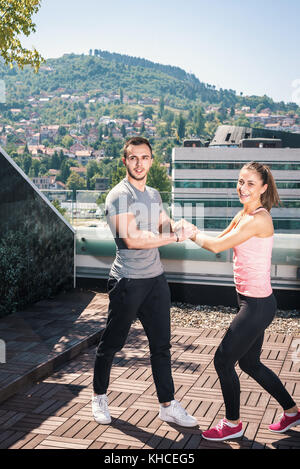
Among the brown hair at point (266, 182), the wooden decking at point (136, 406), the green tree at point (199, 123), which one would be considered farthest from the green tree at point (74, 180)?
the brown hair at point (266, 182)

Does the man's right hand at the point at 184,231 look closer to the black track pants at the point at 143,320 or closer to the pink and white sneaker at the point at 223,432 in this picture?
the black track pants at the point at 143,320

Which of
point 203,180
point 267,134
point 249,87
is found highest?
point 249,87

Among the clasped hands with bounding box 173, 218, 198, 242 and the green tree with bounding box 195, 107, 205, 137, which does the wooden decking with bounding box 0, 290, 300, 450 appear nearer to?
the clasped hands with bounding box 173, 218, 198, 242

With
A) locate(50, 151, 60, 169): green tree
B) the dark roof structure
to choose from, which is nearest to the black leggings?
locate(50, 151, 60, 169): green tree

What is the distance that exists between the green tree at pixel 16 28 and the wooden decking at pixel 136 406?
155 inches

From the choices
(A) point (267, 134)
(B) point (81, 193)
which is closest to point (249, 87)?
(A) point (267, 134)

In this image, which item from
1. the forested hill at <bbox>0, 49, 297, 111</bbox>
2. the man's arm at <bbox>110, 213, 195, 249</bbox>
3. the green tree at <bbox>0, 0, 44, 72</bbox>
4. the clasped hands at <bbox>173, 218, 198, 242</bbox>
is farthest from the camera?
the forested hill at <bbox>0, 49, 297, 111</bbox>

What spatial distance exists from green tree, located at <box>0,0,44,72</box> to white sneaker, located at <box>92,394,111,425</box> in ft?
15.5

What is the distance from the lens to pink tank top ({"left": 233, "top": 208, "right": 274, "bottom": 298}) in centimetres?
278

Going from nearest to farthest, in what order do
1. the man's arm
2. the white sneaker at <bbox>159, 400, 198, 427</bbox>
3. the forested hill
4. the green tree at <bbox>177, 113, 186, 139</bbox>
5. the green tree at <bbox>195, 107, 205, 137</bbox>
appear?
the man's arm, the white sneaker at <bbox>159, 400, 198, 427</bbox>, the green tree at <bbox>195, 107, 205, 137</bbox>, the green tree at <bbox>177, 113, 186, 139</bbox>, the forested hill

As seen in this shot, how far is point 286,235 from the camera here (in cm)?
→ 630

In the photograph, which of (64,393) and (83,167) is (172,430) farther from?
(83,167)

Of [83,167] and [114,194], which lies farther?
[83,167]

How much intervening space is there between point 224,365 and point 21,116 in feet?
316
